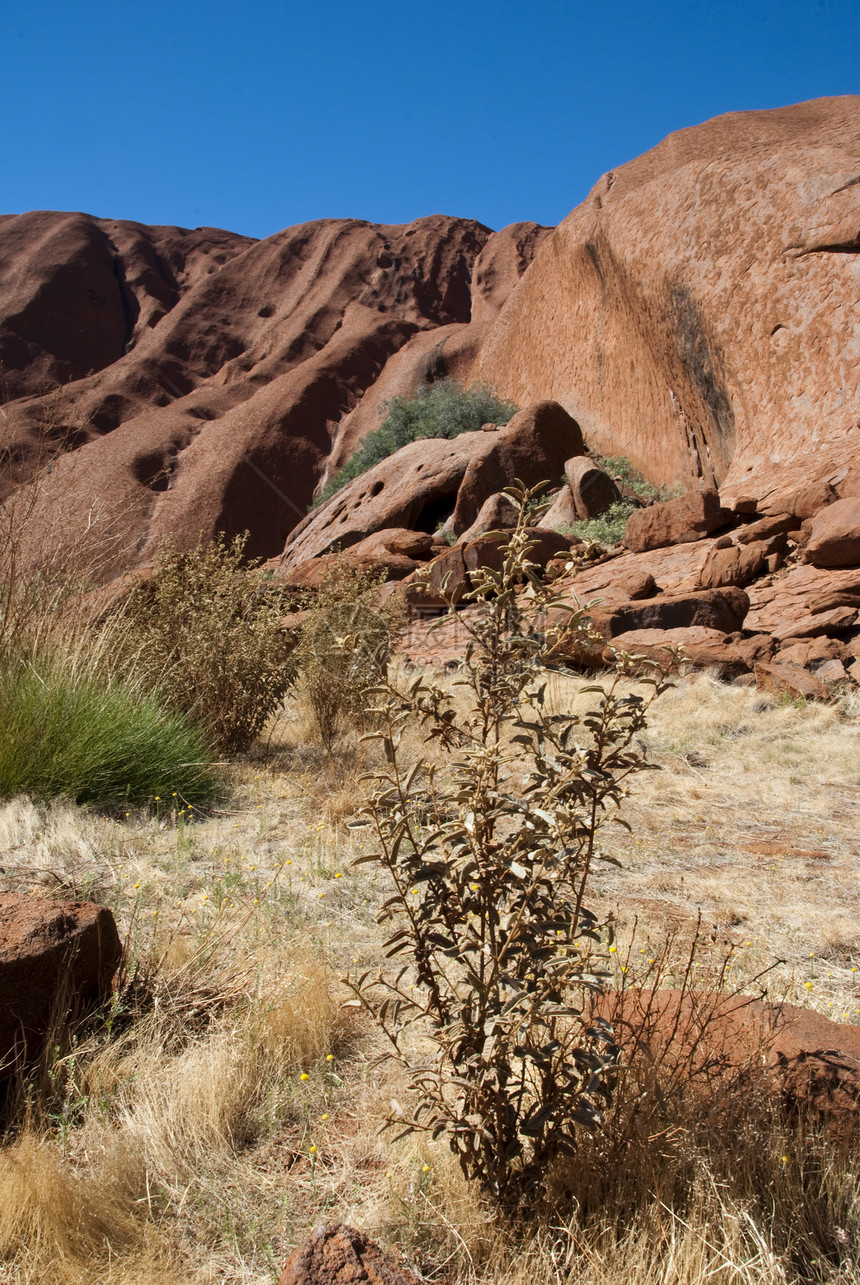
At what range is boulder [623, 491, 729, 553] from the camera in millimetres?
10398

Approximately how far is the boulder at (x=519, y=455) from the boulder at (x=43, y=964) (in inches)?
487

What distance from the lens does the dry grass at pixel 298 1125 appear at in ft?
4.71

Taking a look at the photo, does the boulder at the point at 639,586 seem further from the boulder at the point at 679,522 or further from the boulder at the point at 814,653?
the boulder at the point at 814,653

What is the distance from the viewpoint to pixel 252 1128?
1.83 metres

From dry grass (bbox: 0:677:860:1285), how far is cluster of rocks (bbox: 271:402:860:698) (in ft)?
6.36

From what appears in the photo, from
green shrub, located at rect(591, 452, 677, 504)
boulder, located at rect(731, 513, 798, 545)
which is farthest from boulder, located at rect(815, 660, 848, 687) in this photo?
green shrub, located at rect(591, 452, 677, 504)

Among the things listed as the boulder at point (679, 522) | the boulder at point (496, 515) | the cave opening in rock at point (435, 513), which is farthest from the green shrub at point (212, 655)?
the cave opening in rock at point (435, 513)

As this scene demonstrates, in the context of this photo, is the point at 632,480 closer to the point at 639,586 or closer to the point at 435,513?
the point at 435,513

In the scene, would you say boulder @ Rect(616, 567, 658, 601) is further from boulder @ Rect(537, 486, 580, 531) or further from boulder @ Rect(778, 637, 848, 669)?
boulder @ Rect(537, 486, 580, 531)

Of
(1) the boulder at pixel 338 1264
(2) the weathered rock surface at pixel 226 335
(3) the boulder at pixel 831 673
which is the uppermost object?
(2) the weathered rock surface at pixel 226 335

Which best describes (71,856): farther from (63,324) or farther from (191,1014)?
(63,324)

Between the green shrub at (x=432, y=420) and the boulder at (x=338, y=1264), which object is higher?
the green shrub at (x=432, y=420)

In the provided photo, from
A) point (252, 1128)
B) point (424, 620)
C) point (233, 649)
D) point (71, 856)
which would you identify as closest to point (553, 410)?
point (424, 620)

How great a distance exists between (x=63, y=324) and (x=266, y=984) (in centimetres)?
4387
